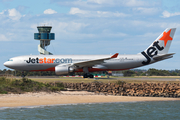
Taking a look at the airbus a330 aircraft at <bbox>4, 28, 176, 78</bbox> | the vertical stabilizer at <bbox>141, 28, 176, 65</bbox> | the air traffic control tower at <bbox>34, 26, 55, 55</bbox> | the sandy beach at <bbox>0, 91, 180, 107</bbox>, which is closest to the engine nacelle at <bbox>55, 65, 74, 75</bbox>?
the airbus a330 aircraft at <bbox>4, 28, 176, 78</bbox>

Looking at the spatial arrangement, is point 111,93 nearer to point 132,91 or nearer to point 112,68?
point 132,91

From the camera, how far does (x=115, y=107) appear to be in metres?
20.8

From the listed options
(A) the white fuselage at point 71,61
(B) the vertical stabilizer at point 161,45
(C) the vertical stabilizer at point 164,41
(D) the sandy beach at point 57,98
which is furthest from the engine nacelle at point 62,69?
(C) the vertical stabilizer at point 164,41

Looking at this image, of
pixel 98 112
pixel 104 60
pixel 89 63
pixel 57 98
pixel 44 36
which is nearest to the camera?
pixel 98 112

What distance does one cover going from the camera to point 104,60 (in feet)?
126

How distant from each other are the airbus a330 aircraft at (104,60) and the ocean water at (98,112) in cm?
1723

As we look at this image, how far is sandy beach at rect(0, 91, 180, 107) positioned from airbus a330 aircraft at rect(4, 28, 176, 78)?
12619 mm

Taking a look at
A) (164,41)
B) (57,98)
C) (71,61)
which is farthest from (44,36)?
(57,98)

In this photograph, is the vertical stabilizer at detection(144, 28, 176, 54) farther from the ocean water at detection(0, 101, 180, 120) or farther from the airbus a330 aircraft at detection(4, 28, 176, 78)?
the ocean water at detection(0, 101, 180, 120)

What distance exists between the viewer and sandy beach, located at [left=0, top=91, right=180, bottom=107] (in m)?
20.9

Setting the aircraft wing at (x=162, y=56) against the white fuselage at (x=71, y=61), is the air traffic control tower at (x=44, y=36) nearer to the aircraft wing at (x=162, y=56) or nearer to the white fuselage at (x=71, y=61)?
the white fuselage at (x=71, y=61)

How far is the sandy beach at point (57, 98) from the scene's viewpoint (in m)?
20.9

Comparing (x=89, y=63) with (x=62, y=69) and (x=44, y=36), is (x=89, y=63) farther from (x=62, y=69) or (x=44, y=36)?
(x=44, y=36)

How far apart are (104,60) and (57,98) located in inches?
636
